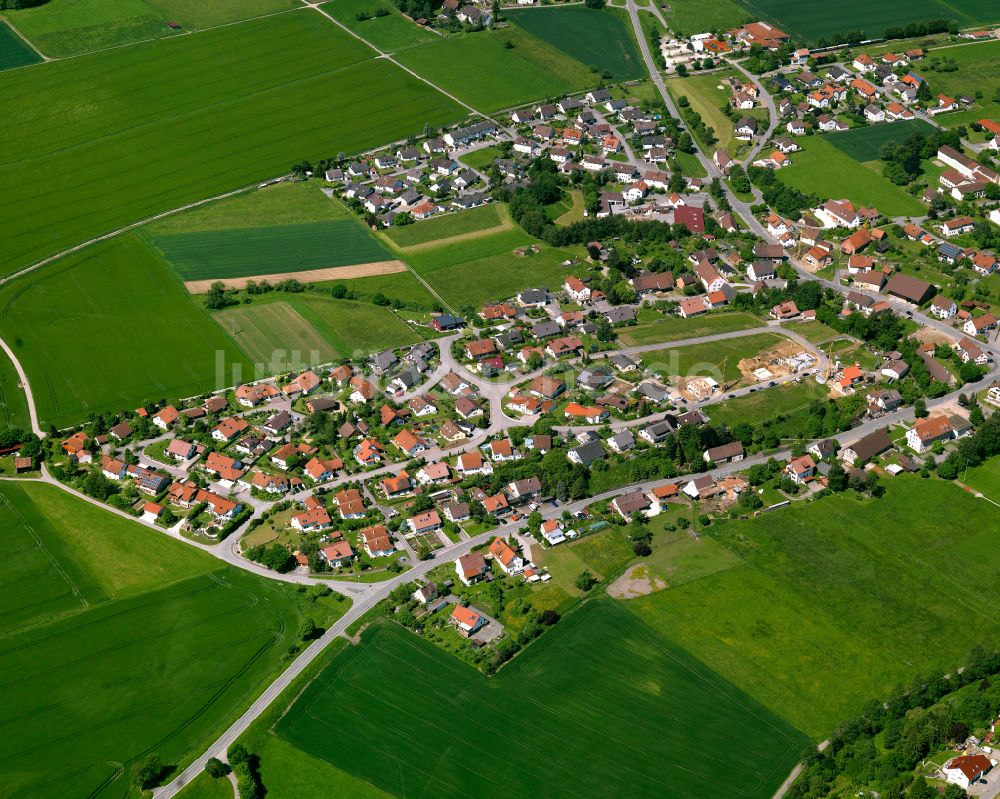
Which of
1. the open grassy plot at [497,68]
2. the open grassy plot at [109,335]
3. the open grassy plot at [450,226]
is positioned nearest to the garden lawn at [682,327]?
the open grassy plot at [450,226]

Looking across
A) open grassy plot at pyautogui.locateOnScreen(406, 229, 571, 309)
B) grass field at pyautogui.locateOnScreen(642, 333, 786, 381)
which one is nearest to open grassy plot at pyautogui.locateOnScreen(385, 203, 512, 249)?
open grassy plot at pyautogui.locateOnScreen(406, 229, 571, 309)

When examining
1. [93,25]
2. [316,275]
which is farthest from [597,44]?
[93,25]

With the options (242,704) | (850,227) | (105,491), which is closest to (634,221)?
(850,227)

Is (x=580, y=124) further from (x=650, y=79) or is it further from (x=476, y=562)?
(x=476, y=562)

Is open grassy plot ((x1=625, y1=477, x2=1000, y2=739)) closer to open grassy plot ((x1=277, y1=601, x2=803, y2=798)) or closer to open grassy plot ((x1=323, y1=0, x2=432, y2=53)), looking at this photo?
open grassy plot ((x1=277, y1=601, x2=803, y2=798))

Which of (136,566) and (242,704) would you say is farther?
(136,566)
